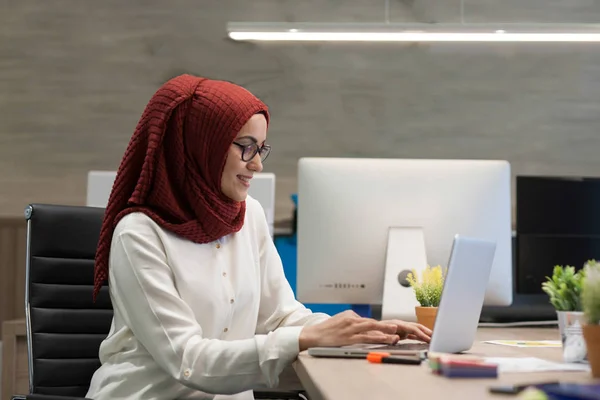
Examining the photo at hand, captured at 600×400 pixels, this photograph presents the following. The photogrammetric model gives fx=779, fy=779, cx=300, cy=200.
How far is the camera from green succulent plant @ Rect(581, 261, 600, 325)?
1.23 meters

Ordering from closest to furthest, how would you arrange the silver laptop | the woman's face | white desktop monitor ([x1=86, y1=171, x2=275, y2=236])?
1. the silver laptop
2. the woman's face
3. white desktop monitor ([x1=86, y1=171, x2=275, y2=236])

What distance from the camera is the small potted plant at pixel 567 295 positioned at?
1.42 meters

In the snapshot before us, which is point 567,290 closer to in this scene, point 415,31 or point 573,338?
point 573,338

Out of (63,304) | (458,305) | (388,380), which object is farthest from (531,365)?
(63,304)

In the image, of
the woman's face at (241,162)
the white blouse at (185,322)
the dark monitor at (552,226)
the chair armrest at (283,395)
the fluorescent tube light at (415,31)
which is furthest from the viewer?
the fluorescent tube light at (415,31)

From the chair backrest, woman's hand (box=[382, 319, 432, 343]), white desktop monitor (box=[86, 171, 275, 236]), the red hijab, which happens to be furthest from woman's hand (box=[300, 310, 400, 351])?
white desktop monitor (box=[86, 171, 275, 236])

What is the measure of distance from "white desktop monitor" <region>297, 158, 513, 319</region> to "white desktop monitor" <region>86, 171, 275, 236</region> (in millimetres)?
1402

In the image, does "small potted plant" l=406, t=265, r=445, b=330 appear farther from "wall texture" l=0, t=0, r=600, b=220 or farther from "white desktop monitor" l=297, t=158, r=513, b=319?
"wall texture" l=0, t=0, r=600, b=220

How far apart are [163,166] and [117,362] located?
1.53 ft

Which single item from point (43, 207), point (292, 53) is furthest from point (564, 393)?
point (292, 53)

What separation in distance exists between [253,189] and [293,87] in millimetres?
1433

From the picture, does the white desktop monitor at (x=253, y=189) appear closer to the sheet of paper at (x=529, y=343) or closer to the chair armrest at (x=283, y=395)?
the chair armrest at (x=283, y=395)

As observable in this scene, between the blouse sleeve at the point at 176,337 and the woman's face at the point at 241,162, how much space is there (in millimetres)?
241

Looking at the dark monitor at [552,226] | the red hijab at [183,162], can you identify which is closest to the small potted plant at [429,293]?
the red hijab at [183,162]
